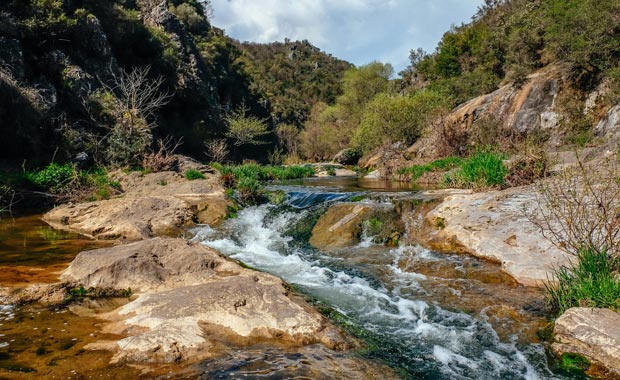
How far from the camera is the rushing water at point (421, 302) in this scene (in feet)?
13.8

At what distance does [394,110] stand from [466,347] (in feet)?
88.5

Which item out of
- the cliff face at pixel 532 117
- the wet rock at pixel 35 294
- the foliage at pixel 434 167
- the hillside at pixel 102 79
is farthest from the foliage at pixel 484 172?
the hillside at pixel 102 79

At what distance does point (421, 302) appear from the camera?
19.4 ft

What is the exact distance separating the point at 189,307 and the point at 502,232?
596 cm

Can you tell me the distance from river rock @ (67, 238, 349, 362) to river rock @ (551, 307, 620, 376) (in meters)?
2.36

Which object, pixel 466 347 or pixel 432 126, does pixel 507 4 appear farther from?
pixel 466 347

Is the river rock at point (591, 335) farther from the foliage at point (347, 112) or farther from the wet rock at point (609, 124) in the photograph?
the foliage at point (347, 112)

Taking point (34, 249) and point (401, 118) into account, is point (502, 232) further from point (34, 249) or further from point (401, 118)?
point (401, 118)

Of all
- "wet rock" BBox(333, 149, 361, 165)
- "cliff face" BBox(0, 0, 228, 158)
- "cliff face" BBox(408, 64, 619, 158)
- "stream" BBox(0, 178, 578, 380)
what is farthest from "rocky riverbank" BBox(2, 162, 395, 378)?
"wet rock" BBox(333, 149, 361, 165)

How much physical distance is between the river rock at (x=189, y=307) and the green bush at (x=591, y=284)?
112 inches

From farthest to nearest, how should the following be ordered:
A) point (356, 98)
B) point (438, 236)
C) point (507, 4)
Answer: point (356, 98) < point (507, 4) < point (438, 236)

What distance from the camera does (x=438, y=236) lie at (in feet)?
28.9

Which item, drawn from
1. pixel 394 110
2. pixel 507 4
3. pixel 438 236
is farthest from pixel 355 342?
pixel 507 4

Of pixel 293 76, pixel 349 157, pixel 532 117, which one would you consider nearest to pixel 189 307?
pixel 532 117
